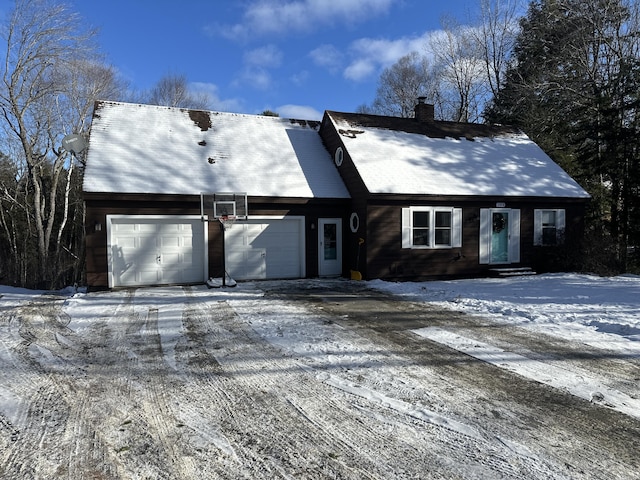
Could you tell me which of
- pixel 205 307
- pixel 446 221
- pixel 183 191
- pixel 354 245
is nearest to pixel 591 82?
pixel 446 221

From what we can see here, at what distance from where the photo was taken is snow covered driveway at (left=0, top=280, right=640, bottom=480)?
2895 millimetres

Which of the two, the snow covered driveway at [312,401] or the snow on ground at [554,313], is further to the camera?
the snow on ground at [554,313]

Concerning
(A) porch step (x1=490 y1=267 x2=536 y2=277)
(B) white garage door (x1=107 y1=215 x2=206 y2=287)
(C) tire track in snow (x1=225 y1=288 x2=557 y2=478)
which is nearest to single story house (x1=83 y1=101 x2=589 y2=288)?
(B) white garage door (x1=107 y1=215 x2=206 y2=287)

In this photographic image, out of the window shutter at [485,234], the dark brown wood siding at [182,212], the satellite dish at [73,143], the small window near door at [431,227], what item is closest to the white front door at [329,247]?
the dark brown wood siding at [182,212]

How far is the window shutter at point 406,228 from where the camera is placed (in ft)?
42.0

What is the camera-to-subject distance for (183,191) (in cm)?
1183

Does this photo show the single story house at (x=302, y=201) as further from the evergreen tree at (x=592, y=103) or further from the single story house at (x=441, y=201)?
the evergreen tree at (x=592, y=103)

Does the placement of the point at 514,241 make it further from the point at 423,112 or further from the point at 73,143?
the point at 73,143

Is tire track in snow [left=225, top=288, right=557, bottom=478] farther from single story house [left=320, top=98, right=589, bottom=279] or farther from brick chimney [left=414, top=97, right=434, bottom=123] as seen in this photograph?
brick chimney [left=414, top=97, right=434, bottom=123]

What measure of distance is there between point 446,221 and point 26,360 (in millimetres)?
11590

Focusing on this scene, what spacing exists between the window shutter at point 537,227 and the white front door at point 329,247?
683 centimetres

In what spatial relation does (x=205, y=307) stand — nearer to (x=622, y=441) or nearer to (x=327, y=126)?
(x=622, y=441)

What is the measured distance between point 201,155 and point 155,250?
3.54m

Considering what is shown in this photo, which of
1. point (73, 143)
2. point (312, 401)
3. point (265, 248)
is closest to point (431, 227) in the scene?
point (265, 248)
